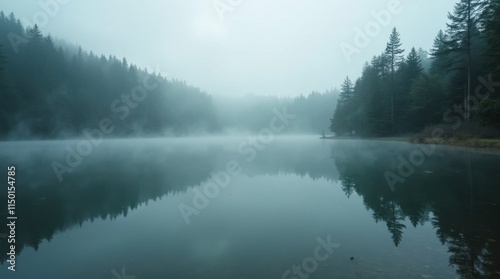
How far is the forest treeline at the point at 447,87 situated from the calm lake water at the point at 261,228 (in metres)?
23.8

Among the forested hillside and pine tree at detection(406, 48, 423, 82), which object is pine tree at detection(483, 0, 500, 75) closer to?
pine tree at detection(406, 48, 423, 82)

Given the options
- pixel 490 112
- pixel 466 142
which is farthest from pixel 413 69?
pixel 490 112

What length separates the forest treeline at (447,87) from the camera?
105 feet

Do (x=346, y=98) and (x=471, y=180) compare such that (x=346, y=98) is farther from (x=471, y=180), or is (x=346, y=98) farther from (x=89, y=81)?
(x=89, y=81)

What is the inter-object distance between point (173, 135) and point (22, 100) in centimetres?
6946

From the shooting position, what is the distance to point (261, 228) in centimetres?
828

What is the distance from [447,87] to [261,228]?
56063mm

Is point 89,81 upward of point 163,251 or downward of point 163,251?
upward

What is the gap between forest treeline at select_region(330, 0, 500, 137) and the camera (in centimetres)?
3197

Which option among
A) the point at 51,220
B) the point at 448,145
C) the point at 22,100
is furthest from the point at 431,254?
the point at 22,100

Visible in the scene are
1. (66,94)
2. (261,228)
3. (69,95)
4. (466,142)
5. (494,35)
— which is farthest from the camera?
(69,95)

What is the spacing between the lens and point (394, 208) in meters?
9.95

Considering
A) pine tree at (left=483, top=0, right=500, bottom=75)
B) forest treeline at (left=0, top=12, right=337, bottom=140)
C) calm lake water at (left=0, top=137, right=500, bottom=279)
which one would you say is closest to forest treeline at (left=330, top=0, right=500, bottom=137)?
pine tree at (left=483, top=0, right=500, bottom=75)

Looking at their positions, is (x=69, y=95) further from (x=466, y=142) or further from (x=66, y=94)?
(x=466, y=142)
